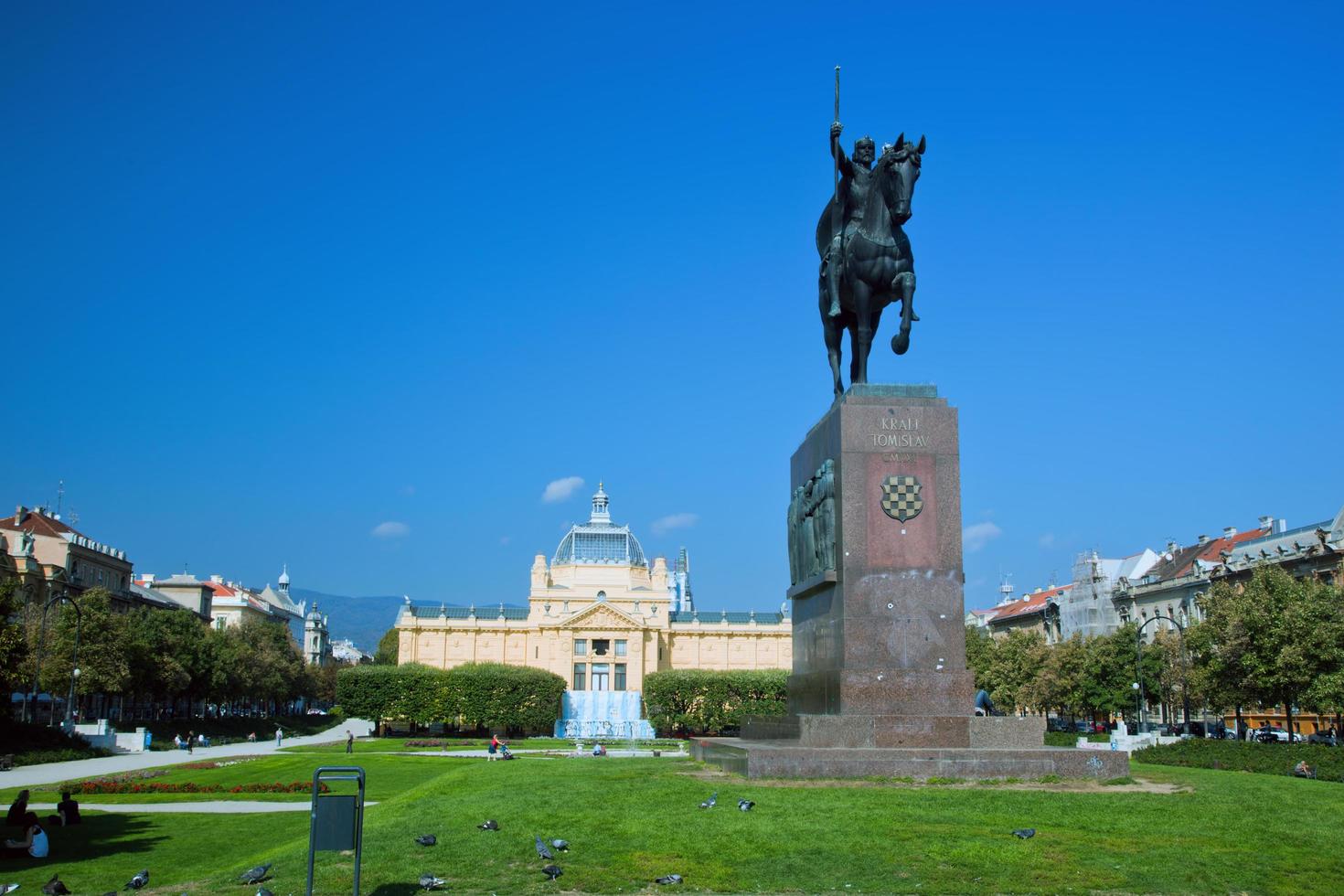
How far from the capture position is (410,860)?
12203 millimetres

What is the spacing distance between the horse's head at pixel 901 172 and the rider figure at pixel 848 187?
453mm

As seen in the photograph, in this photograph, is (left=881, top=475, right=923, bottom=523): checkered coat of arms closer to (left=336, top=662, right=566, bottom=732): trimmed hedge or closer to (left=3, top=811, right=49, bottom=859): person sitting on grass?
(left=3, top=811, right=49, bottom=859): person sitting on grass

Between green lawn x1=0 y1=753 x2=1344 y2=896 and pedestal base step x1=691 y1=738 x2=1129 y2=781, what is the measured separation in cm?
40

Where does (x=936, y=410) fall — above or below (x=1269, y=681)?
above

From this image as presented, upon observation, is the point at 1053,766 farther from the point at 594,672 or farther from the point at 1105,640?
the point at 594,672

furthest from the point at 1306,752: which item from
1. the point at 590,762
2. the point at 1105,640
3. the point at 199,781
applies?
the point at 1105,640

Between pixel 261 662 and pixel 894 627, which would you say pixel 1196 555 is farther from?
pixel 894 627

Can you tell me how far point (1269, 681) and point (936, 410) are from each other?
123 feet

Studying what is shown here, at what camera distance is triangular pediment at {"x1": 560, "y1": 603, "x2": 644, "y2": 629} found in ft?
360

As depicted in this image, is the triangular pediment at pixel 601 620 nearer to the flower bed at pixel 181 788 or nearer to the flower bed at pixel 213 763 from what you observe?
the flower bed at pixel 213 763

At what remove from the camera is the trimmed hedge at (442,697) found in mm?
86188

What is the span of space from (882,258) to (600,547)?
344 ft

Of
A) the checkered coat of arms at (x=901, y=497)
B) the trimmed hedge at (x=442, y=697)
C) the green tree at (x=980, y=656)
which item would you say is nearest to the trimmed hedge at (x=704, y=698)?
the trimmed hedge at (x=442, y=697)

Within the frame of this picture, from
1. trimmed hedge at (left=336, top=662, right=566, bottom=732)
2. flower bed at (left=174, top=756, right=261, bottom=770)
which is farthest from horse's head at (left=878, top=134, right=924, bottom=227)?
trimmed hedge at (left=336, top=662, right=566, bottom=732)
